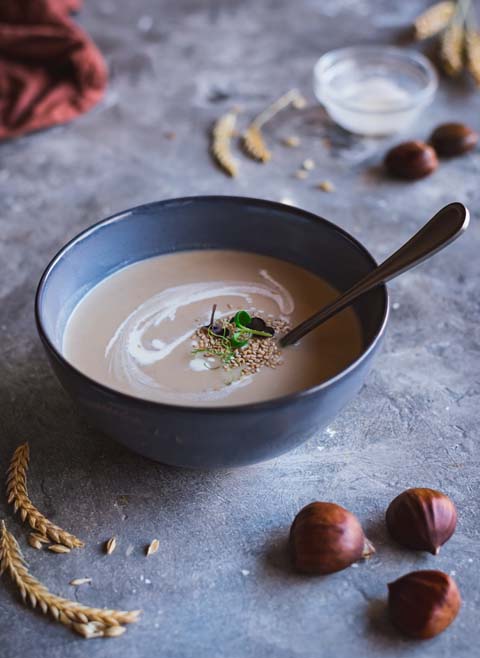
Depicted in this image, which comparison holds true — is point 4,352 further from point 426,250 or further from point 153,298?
point 426,250

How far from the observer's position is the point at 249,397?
1.26 metres

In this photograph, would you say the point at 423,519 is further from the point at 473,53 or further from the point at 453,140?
the point at 473,53

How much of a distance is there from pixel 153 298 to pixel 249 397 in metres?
0.31

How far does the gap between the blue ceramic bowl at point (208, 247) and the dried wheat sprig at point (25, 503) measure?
0.52ft

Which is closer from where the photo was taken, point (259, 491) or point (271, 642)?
point (271, 642)

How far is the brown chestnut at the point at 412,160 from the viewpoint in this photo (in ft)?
6.63

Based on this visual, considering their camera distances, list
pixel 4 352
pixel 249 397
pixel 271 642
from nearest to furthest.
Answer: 1. pixel 271 642
2. pixel 249 397
3. pixel 4 352

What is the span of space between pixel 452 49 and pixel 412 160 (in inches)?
25.7

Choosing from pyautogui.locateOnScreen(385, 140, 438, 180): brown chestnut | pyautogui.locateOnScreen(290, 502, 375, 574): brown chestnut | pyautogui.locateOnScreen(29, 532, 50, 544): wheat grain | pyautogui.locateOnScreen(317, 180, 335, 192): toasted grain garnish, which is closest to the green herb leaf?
pyautogui.locateOnScreen(290, 502, 375, 574): brown chestnut

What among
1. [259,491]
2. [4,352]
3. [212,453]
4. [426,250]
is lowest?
[4,352]

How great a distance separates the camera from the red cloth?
224cm

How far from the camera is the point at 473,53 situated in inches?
97.0

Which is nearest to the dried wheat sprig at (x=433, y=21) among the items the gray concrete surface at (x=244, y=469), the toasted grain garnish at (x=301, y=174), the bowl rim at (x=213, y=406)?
the gray concrete surface at (x=244, y=469)

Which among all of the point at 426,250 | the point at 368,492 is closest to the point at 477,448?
the point at 368,492
